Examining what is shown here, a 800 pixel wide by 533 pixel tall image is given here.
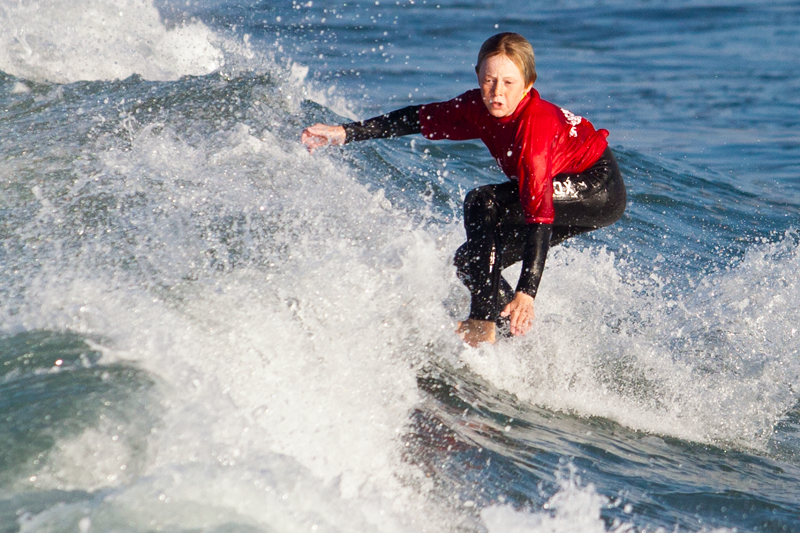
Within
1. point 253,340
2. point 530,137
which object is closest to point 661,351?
point 530,137

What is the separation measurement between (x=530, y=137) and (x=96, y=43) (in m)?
6.67

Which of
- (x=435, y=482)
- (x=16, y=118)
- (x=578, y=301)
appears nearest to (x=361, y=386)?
(x=435, y=482)

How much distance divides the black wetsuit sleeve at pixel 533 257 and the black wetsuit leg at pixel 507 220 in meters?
0.19

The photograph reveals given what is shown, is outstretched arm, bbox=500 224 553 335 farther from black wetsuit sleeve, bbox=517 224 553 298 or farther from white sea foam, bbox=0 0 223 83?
white sea foam, bbox=0 0 223 83

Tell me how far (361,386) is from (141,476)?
116 centimetres

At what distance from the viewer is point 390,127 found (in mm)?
4637

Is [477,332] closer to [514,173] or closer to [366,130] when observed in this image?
[514,173]

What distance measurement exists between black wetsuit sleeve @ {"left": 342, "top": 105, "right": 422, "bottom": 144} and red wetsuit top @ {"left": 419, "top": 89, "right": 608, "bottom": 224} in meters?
0.06

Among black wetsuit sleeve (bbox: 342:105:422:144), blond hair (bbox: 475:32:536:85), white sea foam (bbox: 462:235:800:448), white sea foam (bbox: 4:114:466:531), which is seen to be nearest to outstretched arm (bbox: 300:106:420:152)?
black wetsuit sleeve (bbox: 342:105:422:144)

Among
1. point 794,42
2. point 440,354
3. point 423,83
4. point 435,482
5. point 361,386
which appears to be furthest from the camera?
point 794,42

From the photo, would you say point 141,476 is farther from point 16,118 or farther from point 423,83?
point 423,83

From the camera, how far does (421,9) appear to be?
1845 centimetres

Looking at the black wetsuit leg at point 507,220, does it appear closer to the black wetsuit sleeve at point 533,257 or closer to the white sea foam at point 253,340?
the black wetsuit sleeve at point 533,257

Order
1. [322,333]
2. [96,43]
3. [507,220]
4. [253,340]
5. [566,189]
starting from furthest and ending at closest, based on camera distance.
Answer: [96,43], [566,189], [507,220], [322,333], [253,340]
